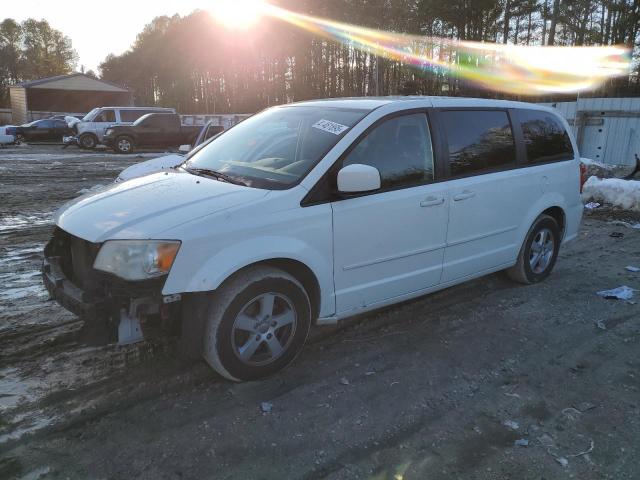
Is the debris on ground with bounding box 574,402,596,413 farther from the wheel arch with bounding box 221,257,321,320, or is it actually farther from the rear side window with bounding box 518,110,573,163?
the rear side window with bounding box 518,110,573,163

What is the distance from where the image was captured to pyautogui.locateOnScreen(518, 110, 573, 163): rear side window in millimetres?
4832

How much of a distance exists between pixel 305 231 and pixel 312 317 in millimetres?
661

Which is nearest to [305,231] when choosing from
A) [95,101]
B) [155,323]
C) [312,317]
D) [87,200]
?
[312,317]

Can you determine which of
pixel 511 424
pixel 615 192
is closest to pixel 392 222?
pixel 511 424

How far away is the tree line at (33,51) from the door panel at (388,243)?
89.3 metres

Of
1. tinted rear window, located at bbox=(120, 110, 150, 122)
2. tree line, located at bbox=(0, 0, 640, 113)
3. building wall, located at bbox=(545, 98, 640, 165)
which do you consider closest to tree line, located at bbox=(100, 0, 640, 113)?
tree line, located at bbox=(0, 0, 640, 113)

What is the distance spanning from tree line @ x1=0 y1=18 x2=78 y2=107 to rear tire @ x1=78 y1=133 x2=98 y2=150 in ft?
215

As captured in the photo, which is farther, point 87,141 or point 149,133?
point 87,141

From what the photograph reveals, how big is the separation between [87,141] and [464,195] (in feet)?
77.9

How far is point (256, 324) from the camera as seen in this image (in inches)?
126

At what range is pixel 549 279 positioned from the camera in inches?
214

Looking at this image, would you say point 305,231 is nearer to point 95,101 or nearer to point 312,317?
point 312,317

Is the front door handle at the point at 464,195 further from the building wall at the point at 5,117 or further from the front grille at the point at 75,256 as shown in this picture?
the building wall at the point at 5,117

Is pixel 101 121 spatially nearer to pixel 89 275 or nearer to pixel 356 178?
pixel 89 275
